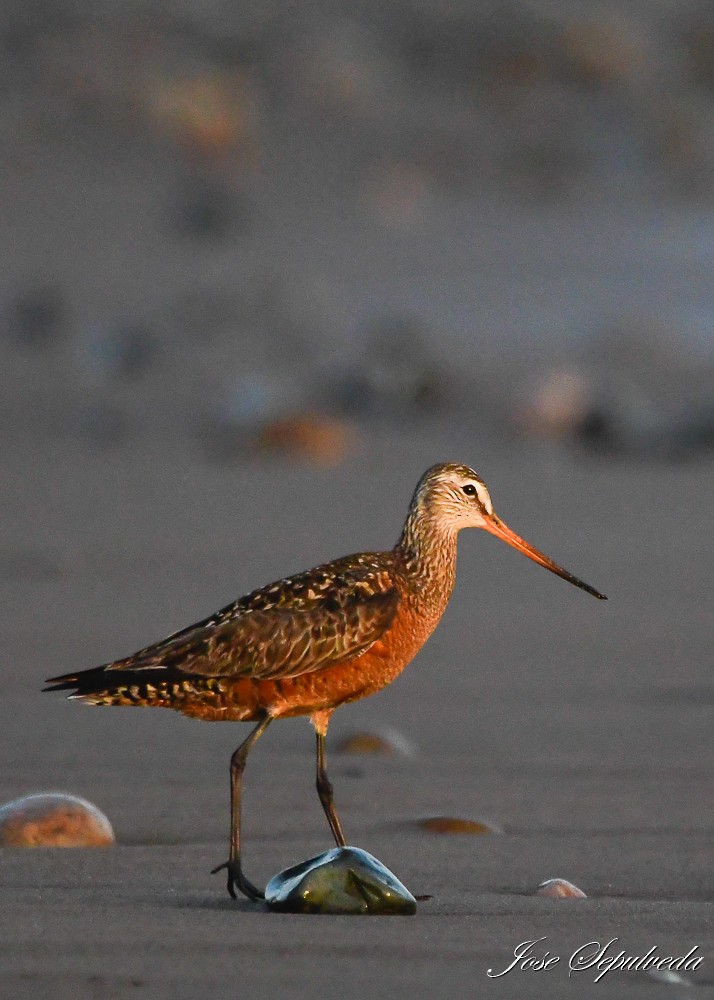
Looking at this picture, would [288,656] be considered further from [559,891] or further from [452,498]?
[559,891]

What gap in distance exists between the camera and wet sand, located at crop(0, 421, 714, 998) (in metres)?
3.89

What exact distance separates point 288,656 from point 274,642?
0.05 metres

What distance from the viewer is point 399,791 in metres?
5.84

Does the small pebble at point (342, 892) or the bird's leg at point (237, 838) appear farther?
the bird's leg at point (237, 838)

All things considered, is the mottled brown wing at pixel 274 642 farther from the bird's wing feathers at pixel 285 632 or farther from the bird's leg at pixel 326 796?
the bird's leg at pixel 326 796

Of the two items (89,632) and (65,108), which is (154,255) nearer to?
(65,108)

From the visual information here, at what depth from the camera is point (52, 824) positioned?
5008mm

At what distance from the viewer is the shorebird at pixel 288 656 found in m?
5.27

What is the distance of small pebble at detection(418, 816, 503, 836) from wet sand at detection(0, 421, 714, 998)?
2.1 inches

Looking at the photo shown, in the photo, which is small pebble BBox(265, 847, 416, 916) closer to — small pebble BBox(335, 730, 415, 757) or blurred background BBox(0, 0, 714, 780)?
blurred background BBox(0, 0, 714, 780)

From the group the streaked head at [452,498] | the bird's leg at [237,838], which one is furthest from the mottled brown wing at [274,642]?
the streaked head at [452,498]

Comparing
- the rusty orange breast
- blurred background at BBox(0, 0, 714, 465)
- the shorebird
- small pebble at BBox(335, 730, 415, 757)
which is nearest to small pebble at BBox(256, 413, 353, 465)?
blurred background at BBox(0, 0, 714, 465)

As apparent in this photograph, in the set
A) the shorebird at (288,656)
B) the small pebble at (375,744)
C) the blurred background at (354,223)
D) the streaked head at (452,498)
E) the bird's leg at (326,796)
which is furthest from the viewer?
the blurred background at (354,223)

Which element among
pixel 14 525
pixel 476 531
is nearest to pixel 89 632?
pixel 14 525
